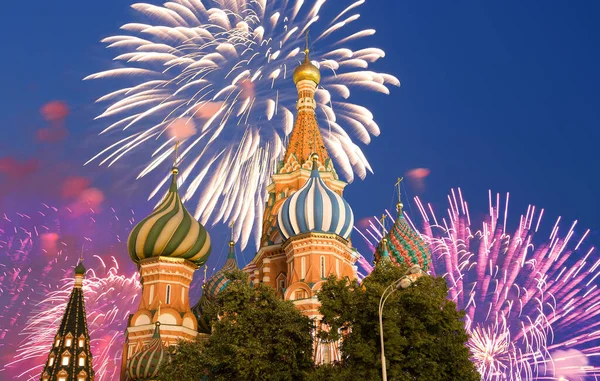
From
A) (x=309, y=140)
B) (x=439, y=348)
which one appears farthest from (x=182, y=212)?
(x=439, y=348)

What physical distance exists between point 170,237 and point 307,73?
479 inches

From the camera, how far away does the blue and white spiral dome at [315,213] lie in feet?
111

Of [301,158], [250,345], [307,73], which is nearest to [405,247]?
[301,158]

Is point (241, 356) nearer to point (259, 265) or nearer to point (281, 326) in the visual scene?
point (281, 326)

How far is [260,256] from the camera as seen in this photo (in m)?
39.3

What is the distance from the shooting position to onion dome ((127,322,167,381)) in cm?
3297

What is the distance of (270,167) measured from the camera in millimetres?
40000

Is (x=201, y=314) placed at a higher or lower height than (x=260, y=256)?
lower

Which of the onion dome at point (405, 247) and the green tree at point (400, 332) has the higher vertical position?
the onion dome at point (405, 247)

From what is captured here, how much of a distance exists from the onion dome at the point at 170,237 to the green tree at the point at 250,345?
13.2m

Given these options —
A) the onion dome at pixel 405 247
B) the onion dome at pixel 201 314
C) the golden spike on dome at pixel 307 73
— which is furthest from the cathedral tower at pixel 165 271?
the onion dome at pixel 405 247

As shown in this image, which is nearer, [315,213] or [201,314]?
Result: [315,213]

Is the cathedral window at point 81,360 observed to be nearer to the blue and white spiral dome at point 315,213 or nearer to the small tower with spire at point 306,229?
the small tower with spire at point 306,229

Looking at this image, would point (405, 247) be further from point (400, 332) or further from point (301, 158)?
point (400, 332)
